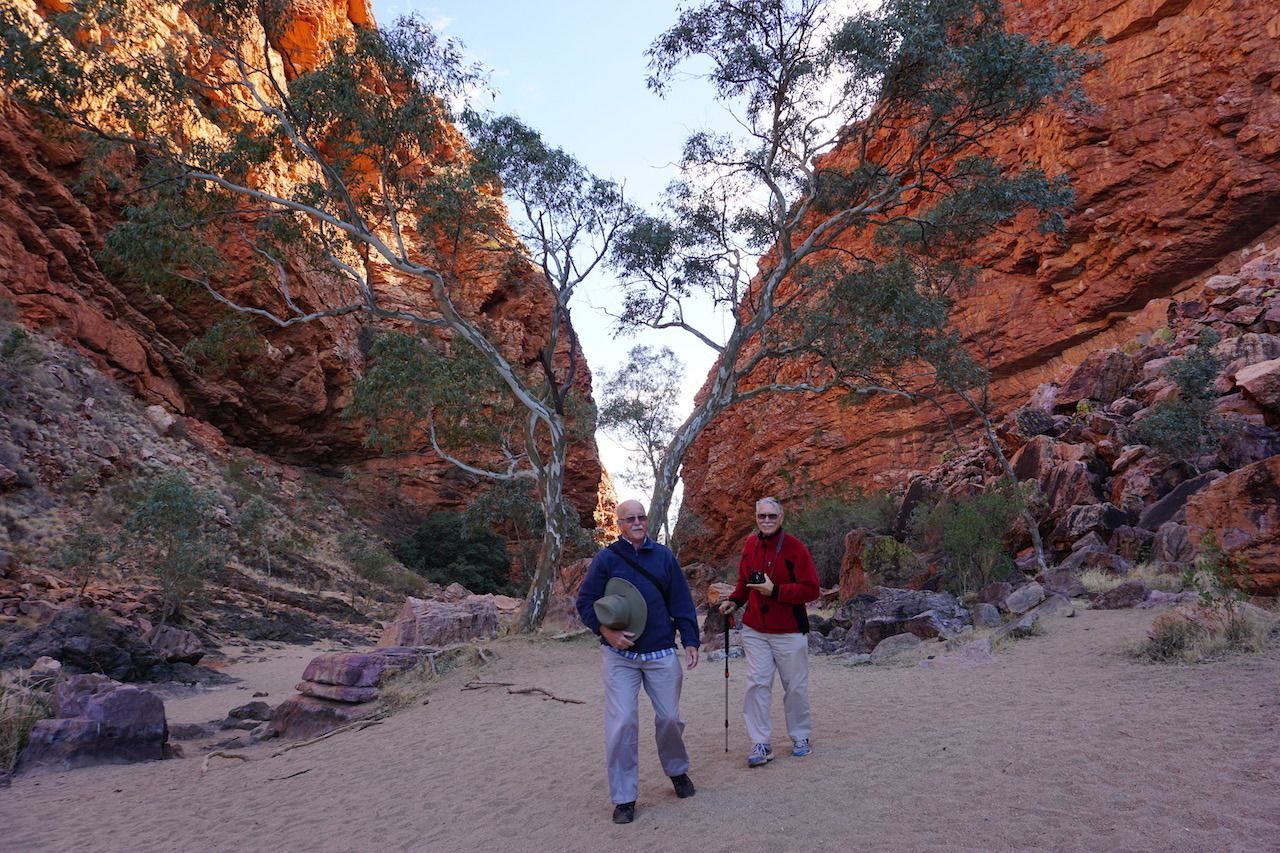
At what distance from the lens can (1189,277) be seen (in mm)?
23250

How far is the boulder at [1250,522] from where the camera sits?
19.4 ft

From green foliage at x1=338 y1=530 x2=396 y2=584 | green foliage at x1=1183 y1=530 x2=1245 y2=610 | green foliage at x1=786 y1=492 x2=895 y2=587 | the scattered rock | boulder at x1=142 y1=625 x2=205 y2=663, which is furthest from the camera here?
green foliage at x1=338 y1=530 x2=396 y2=584

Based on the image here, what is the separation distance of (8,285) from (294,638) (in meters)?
13.7

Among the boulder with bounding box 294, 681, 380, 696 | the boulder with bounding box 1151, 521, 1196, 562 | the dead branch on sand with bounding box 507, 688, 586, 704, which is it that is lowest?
the dead branch on sand with bounding box 507, 688, 586, 704

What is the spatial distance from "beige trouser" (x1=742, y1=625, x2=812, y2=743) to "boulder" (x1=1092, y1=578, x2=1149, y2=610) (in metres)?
5.92

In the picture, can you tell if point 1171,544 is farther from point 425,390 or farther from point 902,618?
point 425,390

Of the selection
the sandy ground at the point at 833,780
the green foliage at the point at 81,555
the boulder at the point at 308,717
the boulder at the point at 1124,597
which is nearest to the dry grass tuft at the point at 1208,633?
the sandy ground at the point at 833,780

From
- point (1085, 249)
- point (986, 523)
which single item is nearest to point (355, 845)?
point (986, 523)

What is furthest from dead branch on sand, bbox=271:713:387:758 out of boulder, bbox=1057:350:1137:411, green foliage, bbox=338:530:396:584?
green foliage, bbox=338:530:396:584

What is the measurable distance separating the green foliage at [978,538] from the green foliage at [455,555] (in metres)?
19.1

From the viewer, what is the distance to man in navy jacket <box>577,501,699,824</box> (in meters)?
3.58

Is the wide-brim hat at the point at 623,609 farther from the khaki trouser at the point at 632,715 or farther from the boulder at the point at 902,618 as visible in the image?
the boulder at the point at 902,618

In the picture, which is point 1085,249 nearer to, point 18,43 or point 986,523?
point 986,523

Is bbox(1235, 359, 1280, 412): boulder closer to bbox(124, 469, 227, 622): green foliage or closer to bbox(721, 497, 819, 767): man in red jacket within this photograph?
bbox(721, 497, 819, 767): man in red jacket
